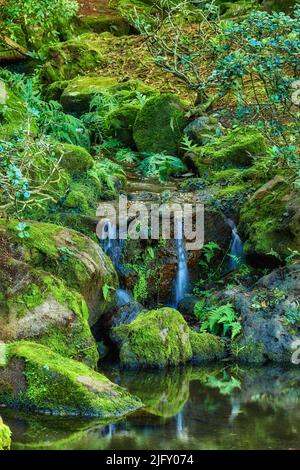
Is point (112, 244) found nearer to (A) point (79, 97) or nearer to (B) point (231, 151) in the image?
(B) point (231, 151)

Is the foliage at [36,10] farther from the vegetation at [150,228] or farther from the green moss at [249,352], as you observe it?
the green moss at [249,352]

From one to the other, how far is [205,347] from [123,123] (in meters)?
6.93

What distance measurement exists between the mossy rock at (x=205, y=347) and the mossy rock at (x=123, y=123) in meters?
6.41

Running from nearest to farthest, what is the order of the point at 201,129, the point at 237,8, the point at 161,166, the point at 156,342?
the point at 156,342 < the point at 161,166 < the point at 201,129 < the point at 237,8

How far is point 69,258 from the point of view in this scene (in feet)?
33.8

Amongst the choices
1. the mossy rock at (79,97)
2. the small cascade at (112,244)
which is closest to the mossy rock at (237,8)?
the mossy rock at (79,97)

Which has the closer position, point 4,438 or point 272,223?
point 4,438

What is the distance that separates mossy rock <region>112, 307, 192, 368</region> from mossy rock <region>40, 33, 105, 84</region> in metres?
9.78

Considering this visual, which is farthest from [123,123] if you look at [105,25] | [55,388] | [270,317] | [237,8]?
[55,388]

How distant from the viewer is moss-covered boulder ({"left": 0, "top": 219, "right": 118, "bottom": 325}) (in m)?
10.1

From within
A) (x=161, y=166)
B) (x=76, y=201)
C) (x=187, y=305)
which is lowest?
(x=187, y=305)

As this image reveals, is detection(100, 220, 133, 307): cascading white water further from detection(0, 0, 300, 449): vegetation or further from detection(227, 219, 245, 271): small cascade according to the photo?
detection(227, 219, 245, 271): small cascade

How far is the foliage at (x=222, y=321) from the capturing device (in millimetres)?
11055

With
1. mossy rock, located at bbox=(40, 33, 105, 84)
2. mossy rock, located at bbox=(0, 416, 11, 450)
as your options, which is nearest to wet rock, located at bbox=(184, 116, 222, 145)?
mossy rock, located at bbox=(40, 33, 105, 84)
